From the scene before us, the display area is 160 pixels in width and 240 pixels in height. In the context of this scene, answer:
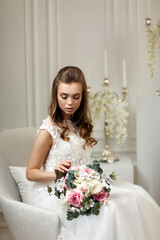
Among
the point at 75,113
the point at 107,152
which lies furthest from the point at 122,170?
the point at 75,113

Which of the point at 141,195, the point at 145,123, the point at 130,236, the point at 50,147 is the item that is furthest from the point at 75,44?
the point at 130,236

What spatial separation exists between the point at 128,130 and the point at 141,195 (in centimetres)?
203

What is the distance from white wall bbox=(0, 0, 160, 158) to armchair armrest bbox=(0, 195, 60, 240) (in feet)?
6.49

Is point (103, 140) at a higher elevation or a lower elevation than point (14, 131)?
lower

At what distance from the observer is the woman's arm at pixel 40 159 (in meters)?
2.11

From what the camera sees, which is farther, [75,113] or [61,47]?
[61,47]

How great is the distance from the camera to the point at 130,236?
1.78 m

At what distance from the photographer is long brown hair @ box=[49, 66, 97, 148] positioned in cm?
223

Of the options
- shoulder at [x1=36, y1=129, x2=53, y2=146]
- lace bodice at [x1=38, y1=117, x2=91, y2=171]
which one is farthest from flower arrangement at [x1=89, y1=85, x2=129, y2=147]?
shoulder at [x1=36, y1=129, x2=53, y2=146]

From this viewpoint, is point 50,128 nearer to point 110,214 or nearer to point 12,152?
point 12,152

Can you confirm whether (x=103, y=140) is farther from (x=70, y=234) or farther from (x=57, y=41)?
(x=70, y=234)

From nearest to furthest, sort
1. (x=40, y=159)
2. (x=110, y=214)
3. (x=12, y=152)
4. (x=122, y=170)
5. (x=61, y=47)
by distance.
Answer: (x=110, y=214), (x=40, y=159), (x=12, y=152), (x=122, y=170), (x=61, y=47)

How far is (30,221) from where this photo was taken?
197cm

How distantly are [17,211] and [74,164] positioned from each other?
0.49m
